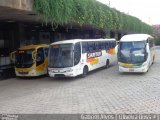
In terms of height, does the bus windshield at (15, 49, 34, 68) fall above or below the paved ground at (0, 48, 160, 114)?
above

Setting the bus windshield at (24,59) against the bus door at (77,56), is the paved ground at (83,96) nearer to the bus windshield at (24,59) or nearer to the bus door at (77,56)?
the bus door at (77,56)

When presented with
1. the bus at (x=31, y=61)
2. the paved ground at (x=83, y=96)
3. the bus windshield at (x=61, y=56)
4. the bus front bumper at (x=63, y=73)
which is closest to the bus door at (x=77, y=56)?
the bus windshield at (x=61, y=56)

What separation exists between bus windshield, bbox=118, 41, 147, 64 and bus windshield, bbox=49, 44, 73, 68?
151 inches

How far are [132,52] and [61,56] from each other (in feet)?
15.8

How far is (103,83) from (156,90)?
348cm

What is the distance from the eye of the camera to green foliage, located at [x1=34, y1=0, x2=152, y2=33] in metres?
15.7

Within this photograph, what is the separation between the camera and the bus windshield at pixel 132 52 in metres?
18.9

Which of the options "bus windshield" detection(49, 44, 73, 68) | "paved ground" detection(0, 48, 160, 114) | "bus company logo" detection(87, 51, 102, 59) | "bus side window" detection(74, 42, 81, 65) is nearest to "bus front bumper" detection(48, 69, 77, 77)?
"bus windshield" detection(49, 44, 73, 68)

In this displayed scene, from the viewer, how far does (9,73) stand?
66.4ft

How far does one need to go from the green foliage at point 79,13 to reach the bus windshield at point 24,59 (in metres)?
2.60

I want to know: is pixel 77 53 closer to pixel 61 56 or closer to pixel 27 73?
pixel 61 56

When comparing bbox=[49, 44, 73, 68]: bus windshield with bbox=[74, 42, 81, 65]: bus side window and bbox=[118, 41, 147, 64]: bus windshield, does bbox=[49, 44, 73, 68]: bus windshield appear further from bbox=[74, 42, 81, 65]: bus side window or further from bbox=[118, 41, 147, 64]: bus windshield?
bbox=[118, 41, 147, 64]: bus windshield

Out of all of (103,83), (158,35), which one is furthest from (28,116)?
(158,35)

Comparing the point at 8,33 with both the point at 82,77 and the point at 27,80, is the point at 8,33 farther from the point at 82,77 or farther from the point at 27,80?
the point at 82,77
